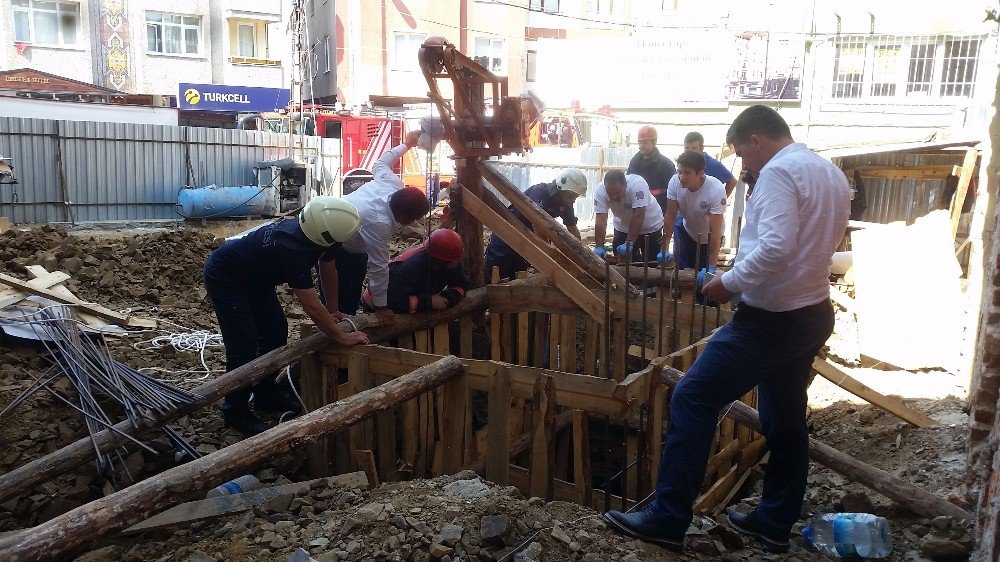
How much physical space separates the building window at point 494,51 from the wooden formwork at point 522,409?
79.8 feet

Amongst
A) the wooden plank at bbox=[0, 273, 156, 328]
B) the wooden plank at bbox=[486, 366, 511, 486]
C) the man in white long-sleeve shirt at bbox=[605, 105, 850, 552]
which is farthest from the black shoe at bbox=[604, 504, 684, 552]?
the wooden plank at bbox=[0, 273, 156, 328]

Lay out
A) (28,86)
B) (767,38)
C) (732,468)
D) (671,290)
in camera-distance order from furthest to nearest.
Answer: (767,38)
(28,86)
(671,290)
(732,468)

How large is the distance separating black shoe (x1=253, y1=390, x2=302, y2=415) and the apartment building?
67.0 feet

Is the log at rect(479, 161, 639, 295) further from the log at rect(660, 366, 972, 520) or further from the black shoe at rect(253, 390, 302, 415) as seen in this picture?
the black shoe at rect(253, 390, 302, 415)

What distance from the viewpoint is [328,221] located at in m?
4.47

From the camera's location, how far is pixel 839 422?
5.12 meters

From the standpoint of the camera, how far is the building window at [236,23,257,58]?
2557 cm

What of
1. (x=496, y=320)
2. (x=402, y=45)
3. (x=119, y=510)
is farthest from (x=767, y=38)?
(x=119, y=510)

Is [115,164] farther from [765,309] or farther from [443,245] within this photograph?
[765,309]

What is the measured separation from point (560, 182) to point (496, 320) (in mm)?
1752

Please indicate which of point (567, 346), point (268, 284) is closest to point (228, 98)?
point (268, 284)

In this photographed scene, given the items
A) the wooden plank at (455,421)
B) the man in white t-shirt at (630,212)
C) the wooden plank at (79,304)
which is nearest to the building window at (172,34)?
the wooden plank at (79,304)

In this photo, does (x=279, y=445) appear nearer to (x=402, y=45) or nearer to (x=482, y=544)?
(x=482, y=544)

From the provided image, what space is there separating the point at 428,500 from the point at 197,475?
0.94 metres
